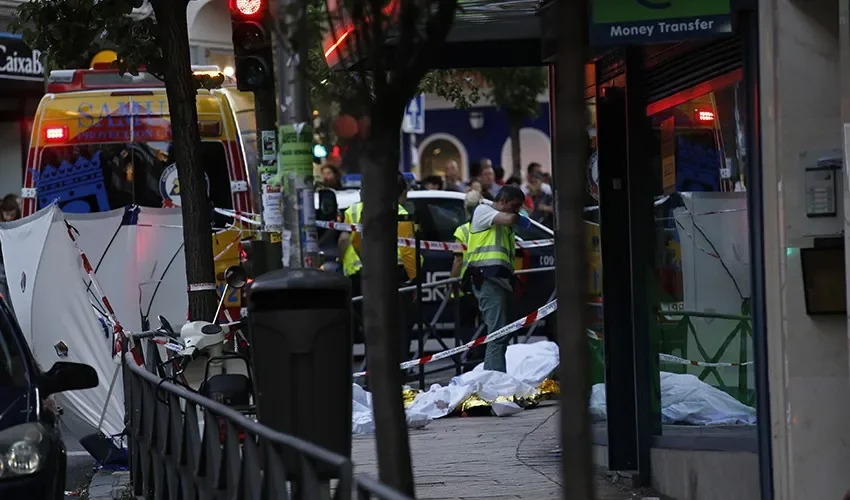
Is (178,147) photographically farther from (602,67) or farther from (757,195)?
(757,195)

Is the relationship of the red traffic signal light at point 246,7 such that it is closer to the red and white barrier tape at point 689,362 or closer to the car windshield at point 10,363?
the car windshield at point 10,363

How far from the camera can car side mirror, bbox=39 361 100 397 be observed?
25.8 ft

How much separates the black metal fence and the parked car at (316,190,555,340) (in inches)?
312

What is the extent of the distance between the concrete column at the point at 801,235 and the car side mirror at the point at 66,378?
11.4 feet

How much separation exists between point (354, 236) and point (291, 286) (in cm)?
1012

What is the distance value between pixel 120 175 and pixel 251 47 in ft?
16.1

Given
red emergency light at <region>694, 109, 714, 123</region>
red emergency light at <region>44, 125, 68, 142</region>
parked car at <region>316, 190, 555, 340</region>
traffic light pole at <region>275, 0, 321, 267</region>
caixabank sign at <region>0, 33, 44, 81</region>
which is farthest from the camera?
caixabank sign at <region>0, 33, 44, 81</region>

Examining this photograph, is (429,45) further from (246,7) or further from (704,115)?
(246,7)

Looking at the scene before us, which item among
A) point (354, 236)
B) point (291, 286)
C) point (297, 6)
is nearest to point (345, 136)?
point (297, 6)

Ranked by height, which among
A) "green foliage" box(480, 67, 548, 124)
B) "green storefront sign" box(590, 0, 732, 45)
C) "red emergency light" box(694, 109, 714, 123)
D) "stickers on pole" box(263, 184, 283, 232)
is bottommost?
"stickers on pole" box(263, 184, 283, 232)

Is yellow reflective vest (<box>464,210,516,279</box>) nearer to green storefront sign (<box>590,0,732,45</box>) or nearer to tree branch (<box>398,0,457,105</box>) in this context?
green storefront sign (<box>590,0,732,45</box>)

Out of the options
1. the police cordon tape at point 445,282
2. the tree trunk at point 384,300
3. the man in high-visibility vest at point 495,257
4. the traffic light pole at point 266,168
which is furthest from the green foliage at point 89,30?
the tree trunk at point 384,300

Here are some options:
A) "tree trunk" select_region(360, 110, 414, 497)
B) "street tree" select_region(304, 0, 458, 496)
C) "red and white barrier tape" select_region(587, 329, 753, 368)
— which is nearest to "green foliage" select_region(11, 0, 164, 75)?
"red and white barrier tape" select_region(587, 329, 753, 368)

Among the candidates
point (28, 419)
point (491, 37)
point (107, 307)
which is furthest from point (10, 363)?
point (107, 307)
